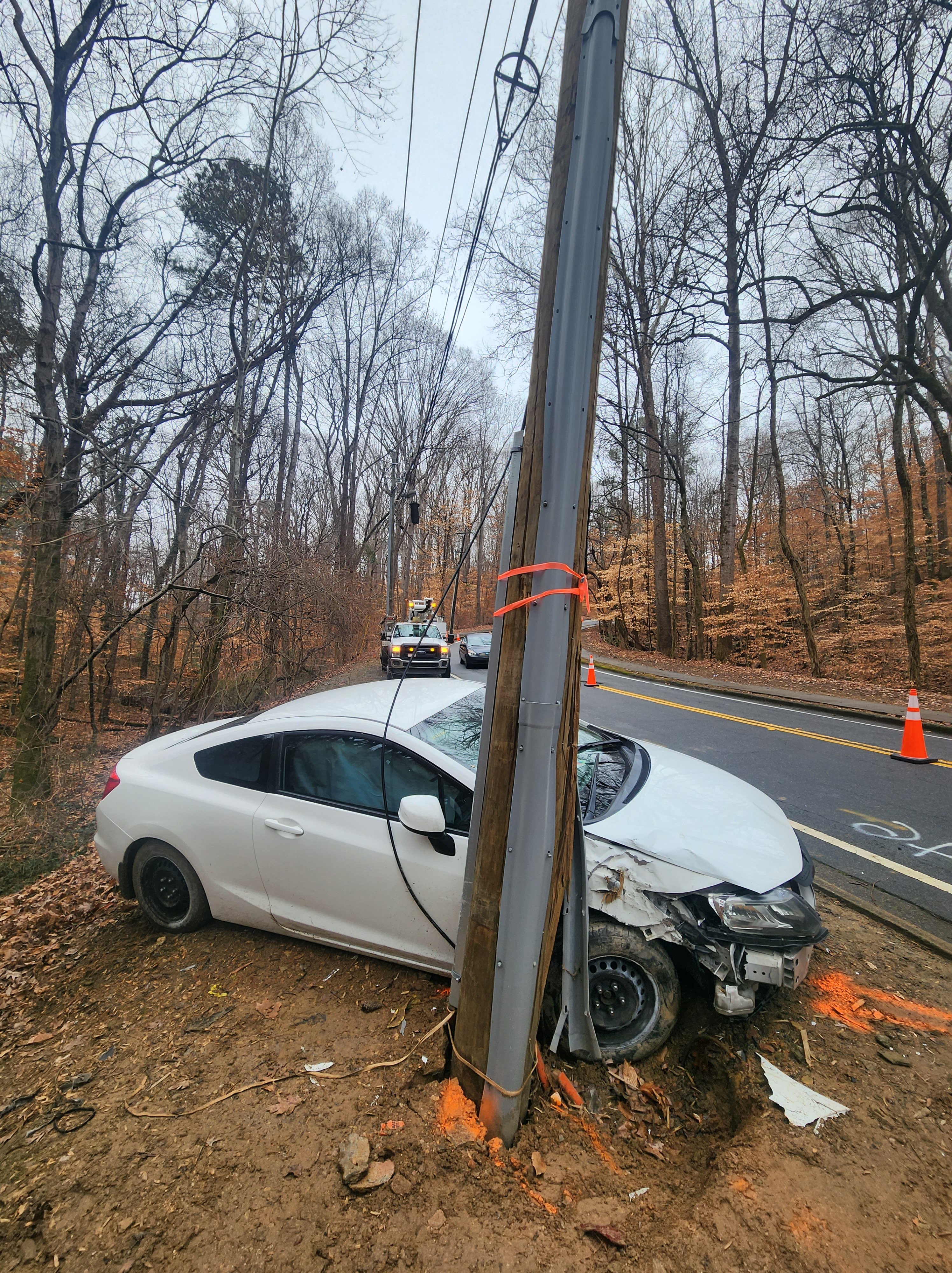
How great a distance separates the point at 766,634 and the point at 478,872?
69.6 feet

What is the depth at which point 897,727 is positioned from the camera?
365 inches

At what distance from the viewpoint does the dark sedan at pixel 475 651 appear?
63.2ft

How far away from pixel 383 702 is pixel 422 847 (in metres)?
0.99

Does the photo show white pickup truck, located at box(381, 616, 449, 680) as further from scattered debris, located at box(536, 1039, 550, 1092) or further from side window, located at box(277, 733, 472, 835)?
scattered debris, located at box(536, 1039, 550, 1092)

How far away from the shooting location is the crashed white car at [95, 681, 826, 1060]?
2434 millimetres

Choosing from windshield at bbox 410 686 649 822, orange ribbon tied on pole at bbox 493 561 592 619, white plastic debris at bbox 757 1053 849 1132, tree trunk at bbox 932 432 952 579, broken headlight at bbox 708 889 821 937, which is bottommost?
white plastic debris at bbox 757 1053 849 1132

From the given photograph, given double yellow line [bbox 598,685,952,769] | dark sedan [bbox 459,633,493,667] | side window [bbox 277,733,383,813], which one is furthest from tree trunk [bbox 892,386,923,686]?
side window [bbox 277,733,383,813]

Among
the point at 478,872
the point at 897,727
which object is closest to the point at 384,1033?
the point at 478,872

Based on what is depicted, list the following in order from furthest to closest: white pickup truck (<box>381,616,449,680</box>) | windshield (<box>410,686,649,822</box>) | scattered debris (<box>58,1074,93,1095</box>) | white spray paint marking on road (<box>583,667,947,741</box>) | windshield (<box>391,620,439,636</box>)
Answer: windshield (<box>391,620,439,636</box>), white pickup truck (<box>381,616,449,680</box>), white spray paint marking on road (<box>583,667,947,741</box>), windshield (<box>410,686,649,822</box>), scattered debris (<box>58,1074,93,1095</box>)

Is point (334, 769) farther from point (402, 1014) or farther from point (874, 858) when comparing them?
point (874, 858)

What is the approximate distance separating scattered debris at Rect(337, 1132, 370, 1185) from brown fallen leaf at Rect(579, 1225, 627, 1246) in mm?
738

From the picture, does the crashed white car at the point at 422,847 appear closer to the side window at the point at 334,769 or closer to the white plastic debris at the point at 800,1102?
the side window at the point at 334,769

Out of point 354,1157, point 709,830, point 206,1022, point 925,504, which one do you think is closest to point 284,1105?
point 354,1157

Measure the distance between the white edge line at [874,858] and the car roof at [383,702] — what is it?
2615 mm
